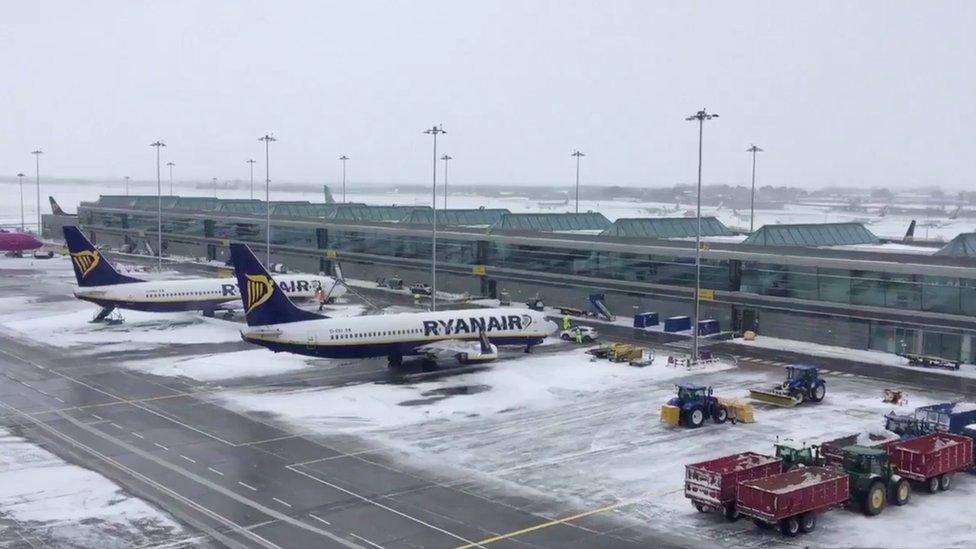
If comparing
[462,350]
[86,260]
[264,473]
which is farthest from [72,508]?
[86,260]

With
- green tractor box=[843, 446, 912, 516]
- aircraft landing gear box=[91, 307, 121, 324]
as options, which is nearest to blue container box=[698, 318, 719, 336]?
green tractor box=[843, 446, 912, 516]

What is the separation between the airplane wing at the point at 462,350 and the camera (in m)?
65.7

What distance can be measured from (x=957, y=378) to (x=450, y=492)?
1705 inches

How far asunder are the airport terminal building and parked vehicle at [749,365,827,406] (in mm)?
20521

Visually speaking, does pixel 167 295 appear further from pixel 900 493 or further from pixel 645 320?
pixel 900 493

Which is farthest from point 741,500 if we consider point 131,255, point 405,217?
point 131,255

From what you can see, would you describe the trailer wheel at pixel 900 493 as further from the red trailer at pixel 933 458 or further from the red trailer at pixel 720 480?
the red trailer at pixel 720 480

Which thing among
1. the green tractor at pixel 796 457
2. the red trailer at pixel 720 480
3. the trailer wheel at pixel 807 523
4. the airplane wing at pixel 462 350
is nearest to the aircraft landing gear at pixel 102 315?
the airplane wing at pixel 462 350

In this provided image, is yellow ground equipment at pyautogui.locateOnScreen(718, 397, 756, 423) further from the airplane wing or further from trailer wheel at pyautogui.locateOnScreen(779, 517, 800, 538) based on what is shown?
the airplane wing

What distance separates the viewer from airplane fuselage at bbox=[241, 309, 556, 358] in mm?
61500

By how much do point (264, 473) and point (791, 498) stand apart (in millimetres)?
21960

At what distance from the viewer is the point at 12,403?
5497cm

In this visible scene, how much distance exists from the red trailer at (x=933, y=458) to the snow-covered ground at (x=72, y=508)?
28622 mm

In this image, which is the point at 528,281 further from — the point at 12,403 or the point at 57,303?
the point at 12,403
